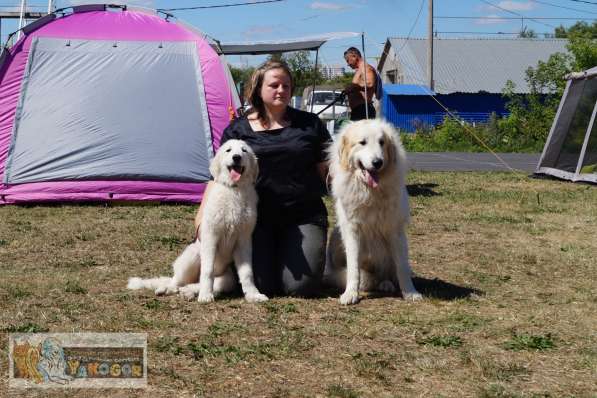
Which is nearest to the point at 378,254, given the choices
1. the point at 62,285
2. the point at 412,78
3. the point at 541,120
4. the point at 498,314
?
the point at 498,314

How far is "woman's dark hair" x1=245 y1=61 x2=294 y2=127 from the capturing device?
510cm

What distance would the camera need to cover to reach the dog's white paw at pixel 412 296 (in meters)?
4.88

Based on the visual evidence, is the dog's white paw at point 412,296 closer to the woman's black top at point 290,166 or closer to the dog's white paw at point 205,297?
the woman's black top at point 290,166

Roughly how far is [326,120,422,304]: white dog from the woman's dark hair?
1.93 ft

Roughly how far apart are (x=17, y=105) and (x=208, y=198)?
203 inches

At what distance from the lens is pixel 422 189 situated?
1113 cm

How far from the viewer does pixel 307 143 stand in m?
5.14

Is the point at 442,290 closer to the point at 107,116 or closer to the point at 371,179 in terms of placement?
the point at 371,179

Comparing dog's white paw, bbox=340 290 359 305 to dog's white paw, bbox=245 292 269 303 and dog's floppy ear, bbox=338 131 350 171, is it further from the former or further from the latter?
dog's floppy ear, bbox=338 131 350 171

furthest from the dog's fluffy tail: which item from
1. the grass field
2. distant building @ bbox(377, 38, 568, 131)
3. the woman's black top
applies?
distant building @ bbox(377, 38, 568, 131)

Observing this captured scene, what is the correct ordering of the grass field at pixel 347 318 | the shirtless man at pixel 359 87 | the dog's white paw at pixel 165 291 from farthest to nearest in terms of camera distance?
the shirtless man at pixel 359 87, the dog's white paw at pixel 165 291, the grass field at pixel 347 318

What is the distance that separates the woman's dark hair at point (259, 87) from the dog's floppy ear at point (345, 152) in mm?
605

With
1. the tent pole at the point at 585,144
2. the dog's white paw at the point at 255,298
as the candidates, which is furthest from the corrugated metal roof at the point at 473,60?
the dog's white paw at the point at 255,298
